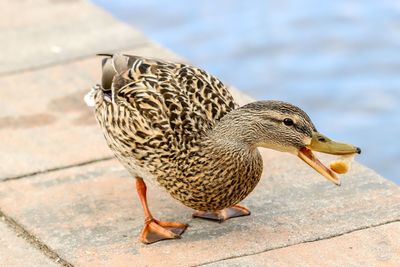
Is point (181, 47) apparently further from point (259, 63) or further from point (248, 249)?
point (248, 249)

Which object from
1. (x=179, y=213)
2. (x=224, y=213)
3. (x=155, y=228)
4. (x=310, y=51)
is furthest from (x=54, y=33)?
(x=155, y=228)

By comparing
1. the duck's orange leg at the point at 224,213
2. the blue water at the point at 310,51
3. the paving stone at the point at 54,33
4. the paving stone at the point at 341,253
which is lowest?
the blue water at the point at 310,51

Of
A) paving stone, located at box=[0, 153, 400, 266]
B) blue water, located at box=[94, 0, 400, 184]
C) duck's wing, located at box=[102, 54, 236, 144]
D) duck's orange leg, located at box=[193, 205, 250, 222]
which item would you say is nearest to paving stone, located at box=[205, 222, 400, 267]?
paving stone, located at box=[0, 153, 400, 266]

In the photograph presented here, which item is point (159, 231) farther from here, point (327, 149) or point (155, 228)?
point (327, 149)

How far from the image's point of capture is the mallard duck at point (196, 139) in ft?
16.7

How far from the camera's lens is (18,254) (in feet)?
16.9

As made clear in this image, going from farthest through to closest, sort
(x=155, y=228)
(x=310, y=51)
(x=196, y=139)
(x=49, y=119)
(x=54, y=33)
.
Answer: (x=310, y=51), (x=54, y=33), (x=49, y=119), (x=155, y=228), (x=196, y=139)

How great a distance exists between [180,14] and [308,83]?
1.88 metres

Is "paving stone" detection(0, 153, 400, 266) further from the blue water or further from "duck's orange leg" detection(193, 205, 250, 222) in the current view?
the blue water

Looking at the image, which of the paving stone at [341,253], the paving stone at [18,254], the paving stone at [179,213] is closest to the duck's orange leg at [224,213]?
the paving stone at [179,213]

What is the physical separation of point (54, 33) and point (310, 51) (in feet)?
8.25

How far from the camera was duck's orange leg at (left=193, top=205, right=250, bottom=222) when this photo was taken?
5.49 m

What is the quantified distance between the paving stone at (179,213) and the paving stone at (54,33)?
5.74 feet

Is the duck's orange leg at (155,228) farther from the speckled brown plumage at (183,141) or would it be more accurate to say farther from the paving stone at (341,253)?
the paving stone at (341,253)
